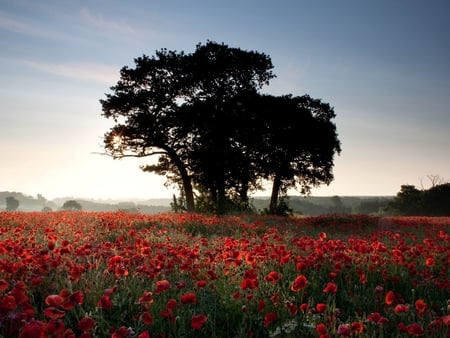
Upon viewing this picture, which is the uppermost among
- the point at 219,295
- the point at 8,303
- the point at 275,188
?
the point at 275,188

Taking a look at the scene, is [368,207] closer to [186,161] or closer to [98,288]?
[186,161]

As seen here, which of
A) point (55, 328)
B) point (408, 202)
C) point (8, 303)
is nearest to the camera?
point (55, 328)

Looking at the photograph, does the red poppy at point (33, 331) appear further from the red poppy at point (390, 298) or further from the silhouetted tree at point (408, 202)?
the silhouetted tree at point (408, 202)

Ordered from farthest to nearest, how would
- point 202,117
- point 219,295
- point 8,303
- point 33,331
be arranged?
point 202,117 < point 219,295 < point 8,303 < point 33,331

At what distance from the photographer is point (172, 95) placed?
2522 centimetres

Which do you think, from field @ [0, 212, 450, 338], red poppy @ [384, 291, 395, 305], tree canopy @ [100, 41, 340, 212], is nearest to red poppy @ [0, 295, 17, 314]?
field @ [0, 212, 450, 338]

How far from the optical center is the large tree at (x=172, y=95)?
80.5 ft

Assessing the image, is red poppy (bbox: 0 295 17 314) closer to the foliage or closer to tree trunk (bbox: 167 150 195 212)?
tree trunk (bbox: 167 150 195 212)

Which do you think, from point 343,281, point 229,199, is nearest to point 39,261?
point 343,281

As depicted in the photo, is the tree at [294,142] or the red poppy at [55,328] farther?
the tree at [294,142]

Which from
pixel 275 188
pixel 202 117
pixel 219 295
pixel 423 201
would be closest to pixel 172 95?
pixel 202 117

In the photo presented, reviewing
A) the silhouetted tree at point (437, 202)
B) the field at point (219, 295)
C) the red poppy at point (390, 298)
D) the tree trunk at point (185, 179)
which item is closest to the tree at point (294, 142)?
the tree trunk at point (185, 179)

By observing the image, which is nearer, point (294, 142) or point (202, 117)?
point (202, 117)

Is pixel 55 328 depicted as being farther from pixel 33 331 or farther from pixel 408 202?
pixel 408 202
